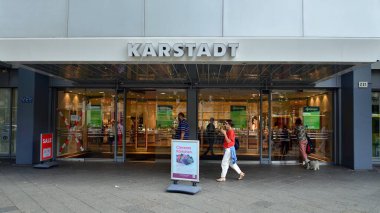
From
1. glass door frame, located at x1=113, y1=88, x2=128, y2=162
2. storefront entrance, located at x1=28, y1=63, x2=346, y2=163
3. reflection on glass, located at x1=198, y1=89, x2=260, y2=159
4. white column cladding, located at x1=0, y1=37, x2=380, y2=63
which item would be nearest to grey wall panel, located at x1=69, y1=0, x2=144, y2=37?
white column cladding, located at x1=0, y1=37, x2=380, y2=63

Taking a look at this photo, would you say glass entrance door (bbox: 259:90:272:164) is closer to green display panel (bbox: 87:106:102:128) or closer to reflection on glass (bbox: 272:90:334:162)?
reflection on glass (bbox: 272:90:334:162)

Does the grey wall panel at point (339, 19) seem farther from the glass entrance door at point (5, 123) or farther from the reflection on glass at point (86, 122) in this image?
the glass entrance door at point (5, 123)

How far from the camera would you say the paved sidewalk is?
23.2ft

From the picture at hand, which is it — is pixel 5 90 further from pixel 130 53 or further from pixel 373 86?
pixel 373 86

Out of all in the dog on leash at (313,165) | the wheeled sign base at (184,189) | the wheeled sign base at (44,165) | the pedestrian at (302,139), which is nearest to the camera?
the wheeled sign base at (184,189)

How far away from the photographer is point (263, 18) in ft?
30.1

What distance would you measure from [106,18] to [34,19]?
1.95 meters

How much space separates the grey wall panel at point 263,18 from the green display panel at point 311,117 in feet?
17.7

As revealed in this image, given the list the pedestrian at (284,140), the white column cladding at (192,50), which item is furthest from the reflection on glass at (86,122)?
the pedestrian at (284,140)

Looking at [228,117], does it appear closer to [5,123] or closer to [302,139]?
[302,139]

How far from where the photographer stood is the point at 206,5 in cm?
919

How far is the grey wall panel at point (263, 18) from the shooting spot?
358 inches

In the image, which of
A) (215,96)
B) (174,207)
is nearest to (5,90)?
(215,96)

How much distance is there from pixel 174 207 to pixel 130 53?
3.77 meters
